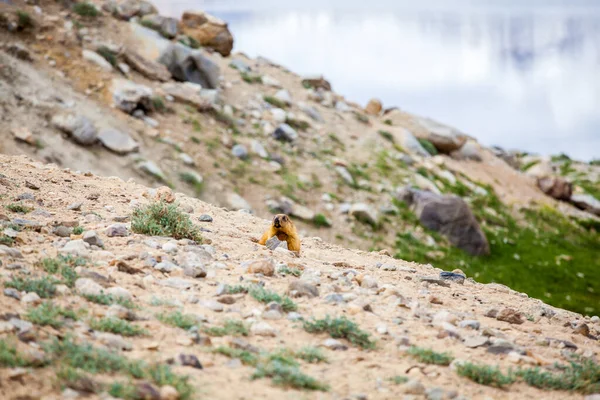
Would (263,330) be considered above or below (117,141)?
above

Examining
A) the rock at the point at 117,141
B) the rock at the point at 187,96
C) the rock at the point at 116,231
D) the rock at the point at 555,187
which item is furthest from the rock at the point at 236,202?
the rock at the point at 555,187

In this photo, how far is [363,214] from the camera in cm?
2103

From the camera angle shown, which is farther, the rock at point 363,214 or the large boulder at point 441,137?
the large boulder at point 441,137

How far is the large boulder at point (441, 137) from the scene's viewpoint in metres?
31.7

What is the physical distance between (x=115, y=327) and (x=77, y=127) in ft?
47.5

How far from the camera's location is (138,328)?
4.49 meters

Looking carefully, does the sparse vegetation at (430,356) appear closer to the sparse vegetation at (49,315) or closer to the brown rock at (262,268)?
the brown rock at (262,268)

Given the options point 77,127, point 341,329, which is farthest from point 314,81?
point 341,329

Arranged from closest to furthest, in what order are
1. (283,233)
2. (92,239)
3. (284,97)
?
(92,239)
(283,233)
(284,97)

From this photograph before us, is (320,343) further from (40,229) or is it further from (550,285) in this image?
(550,285)

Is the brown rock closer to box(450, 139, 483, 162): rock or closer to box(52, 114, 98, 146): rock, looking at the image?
box(52, 114, 98, 146): rock

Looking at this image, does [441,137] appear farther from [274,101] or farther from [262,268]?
[262,268]

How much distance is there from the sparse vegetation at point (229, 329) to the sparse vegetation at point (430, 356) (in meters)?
1.56

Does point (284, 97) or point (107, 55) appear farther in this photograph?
point (284, 97)
